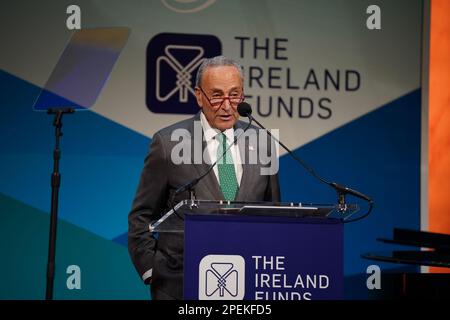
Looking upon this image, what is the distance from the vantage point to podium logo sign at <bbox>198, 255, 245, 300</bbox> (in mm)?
2803

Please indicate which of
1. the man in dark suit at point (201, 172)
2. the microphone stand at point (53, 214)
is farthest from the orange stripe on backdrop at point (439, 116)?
the microphone stand at point (53, 214)

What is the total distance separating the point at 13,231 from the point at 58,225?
29 cm

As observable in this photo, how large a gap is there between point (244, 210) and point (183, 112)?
260 cm

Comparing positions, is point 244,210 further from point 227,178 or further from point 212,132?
point 212,132

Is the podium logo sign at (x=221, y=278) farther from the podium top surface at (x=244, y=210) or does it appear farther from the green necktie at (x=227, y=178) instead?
the green necktie at (x=227, y=178)

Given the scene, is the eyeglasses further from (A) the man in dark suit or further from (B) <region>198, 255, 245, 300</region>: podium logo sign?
(B) <region>198, 255, 245, 300</region>: podium logo sign

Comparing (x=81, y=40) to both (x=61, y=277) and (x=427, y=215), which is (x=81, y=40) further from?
(x=427, y=215)

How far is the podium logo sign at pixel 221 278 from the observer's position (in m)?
2.80

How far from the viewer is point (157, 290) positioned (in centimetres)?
363

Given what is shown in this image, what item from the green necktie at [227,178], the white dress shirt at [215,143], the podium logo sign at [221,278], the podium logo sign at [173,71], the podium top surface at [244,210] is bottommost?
the podium logo sign at [221,278]

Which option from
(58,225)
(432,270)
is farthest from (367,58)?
(58,225)

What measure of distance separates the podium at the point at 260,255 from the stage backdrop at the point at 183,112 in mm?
2488

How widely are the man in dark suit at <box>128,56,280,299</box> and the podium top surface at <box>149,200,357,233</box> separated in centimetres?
67

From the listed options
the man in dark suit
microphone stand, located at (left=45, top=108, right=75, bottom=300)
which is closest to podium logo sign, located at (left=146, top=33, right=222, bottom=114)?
microphone stand, located at (left=45, top=108, right=75, bottom=300)
